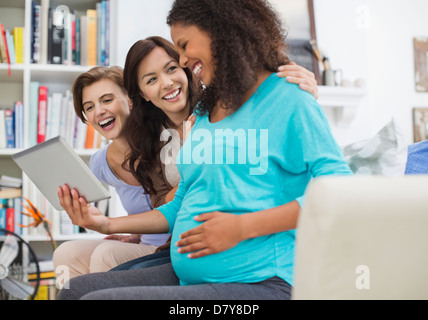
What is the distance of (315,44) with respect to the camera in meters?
2.83

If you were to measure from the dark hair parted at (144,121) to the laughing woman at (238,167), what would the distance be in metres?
0.44

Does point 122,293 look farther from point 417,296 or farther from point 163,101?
point 163,101

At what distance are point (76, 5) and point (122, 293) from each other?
2.16m

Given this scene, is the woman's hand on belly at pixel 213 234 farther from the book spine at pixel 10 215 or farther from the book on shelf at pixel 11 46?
the book on shelf at pixel 11 46

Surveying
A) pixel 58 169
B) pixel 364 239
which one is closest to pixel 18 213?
pixel 58 169

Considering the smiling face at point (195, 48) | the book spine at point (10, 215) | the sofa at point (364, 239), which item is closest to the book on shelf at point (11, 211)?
the book spine at point (10, 215)

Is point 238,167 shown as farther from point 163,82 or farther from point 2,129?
point 2,129

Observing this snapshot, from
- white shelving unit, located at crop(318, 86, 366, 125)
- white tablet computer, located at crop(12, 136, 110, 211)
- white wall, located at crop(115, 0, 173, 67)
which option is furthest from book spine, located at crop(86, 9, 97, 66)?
white tablet computer, located at crop(12, 136, 110, 211)

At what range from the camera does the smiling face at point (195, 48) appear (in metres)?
1.02

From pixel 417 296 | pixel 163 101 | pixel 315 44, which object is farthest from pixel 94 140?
pixel 417 296

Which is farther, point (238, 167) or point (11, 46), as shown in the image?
point (11, 46)

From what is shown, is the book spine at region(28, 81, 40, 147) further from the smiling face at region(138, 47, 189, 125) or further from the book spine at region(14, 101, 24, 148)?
the smiling face at region(138, 47, 189, 125)

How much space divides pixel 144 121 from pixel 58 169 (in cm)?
52

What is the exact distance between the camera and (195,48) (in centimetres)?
103
